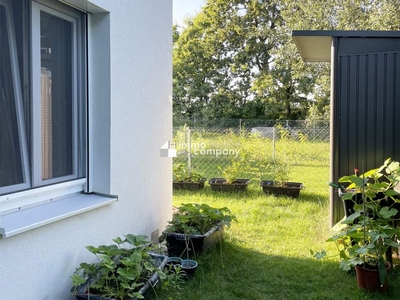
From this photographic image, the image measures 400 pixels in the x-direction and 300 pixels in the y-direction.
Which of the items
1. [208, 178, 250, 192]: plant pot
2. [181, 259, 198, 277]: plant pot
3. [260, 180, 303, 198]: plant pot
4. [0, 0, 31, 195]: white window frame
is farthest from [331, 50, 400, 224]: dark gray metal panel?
[0, 0, 31, 195]: white window frame

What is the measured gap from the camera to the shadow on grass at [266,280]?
9.10ft

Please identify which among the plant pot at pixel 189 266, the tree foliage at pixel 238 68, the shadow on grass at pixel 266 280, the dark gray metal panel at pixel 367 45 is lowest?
the shadow on grass at pixel 266 280

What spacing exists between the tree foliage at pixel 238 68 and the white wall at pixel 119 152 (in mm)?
15196

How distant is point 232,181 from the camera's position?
6.84 meters

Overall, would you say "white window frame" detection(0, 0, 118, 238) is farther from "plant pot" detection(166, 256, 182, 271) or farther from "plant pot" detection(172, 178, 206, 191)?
"plant pot" detection(172, 178, 206, 191)

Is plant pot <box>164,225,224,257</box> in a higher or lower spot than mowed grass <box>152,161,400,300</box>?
higher

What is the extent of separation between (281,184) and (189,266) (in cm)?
381

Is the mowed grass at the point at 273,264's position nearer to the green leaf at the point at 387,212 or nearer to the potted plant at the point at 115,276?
the potted plant at the point at 115,276

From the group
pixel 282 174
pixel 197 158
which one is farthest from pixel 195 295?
pixel 197 158

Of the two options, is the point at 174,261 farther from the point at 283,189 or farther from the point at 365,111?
the point at 283,189

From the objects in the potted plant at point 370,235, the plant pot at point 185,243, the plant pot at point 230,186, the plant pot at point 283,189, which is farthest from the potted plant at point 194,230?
the plant pot at point 230,186

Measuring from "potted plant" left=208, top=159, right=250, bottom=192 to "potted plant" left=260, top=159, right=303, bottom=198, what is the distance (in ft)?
1.31

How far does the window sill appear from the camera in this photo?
1857 millimetres

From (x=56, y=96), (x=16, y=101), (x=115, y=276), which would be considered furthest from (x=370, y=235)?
(x=16, y=101)
